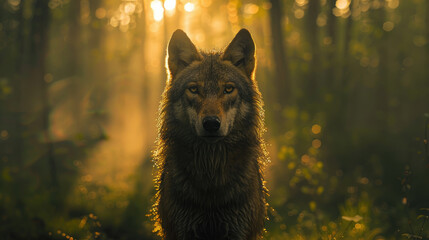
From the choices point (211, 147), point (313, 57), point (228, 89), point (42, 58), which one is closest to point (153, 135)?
point (42, 58)

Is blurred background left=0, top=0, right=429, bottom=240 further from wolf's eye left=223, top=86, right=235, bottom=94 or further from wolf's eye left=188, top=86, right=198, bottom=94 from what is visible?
wolf's eye left=188, top=86, right=198, bottom=94

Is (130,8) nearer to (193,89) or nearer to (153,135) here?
(153,135)

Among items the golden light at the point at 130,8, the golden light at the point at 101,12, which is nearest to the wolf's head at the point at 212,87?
the golden light at the point at 130,8

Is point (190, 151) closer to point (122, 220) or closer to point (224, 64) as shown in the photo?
point (224, 64)

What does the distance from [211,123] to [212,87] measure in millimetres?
563

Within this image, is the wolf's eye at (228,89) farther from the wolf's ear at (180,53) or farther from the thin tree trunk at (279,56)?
the thin tree trunk at (279,56)

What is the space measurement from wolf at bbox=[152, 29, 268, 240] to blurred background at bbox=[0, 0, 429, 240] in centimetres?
127

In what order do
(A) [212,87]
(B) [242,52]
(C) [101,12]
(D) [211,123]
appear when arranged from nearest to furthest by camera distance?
(D) [211,123] → (A) [212,87] → (B) [242,52] → (C) [101,12]

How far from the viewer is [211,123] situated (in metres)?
3.38

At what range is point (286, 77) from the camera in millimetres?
10797

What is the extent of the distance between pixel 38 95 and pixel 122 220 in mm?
5339

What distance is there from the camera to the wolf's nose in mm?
3371

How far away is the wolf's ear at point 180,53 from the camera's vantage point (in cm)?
412

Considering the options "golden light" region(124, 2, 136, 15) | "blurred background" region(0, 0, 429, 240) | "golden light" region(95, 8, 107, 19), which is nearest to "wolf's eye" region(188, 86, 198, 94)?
"blurred background" region(0, 0, 429, 240)
